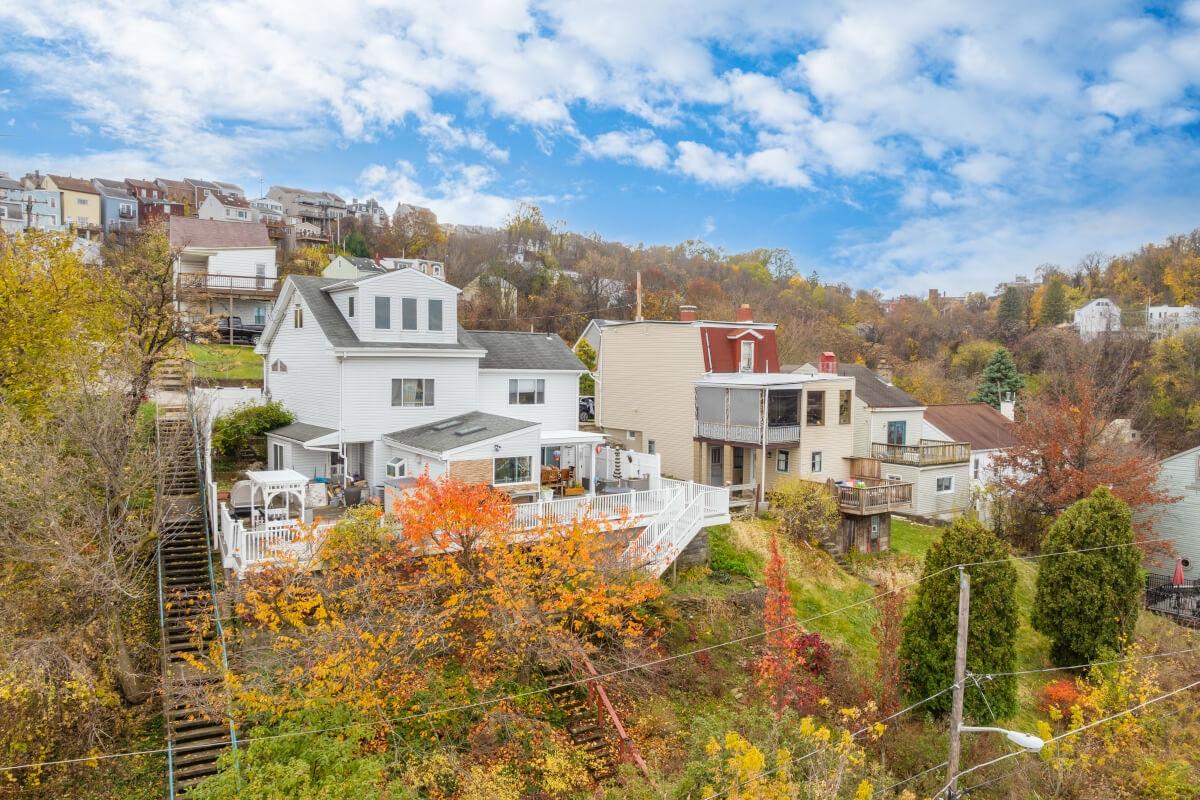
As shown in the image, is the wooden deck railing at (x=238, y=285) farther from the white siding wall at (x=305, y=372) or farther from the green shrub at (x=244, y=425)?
the green shrub at (x=244, y=425)

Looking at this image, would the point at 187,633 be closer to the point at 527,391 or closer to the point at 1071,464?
the point at 527,391

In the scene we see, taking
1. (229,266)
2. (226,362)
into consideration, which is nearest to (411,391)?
(226,362)

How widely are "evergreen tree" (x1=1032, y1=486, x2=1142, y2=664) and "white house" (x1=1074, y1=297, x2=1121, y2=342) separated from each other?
6174 centimetres

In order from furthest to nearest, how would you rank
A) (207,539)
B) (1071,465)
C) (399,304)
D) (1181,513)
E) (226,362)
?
(226,362)
(1181,513)
(1071,465)
(399,304)
(207,539)

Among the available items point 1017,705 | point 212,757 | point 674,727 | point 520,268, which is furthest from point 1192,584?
point 520,268

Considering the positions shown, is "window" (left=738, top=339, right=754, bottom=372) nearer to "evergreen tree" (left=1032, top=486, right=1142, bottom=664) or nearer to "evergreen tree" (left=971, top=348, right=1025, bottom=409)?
"evergreen tree" (left=1032, top=486, right=1142, bottom=664)

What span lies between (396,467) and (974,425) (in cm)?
3137

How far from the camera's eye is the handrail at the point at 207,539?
514 inches

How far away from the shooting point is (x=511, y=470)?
22.5 meters

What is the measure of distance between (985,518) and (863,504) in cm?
1130

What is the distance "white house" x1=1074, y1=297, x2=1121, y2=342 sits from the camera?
243 feet

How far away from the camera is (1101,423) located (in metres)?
29.9

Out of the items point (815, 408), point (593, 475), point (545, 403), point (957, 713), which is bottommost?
point (957, 713)

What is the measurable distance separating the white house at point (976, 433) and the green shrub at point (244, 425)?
30.7 m
